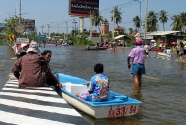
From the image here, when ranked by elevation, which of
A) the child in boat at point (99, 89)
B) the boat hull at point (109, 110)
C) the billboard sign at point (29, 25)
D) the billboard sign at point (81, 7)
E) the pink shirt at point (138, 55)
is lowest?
the boat hull at point (109, 110)

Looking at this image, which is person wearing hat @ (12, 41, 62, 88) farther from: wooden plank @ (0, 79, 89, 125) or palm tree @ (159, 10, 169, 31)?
palm tree @ (159, 10, 169, 31)

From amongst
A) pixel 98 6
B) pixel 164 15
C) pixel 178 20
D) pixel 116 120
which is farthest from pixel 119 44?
pixel 116 120

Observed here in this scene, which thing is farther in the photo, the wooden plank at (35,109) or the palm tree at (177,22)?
the palm tree at (177,22)

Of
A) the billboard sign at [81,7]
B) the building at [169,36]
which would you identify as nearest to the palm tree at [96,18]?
the billboard sign at [81,7]

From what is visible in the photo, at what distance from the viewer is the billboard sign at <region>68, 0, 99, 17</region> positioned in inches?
4400

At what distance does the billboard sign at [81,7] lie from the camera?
367 ft

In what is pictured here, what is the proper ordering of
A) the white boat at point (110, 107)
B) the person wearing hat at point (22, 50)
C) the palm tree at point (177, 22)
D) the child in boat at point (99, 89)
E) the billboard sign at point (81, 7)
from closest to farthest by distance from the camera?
the white boat at point (110, 107)
the child in boat at point (99, 89)
the person wearing hat at point (22, 50)
the palm tree at point (177, 22)
the billboard sign at point (81, 7)

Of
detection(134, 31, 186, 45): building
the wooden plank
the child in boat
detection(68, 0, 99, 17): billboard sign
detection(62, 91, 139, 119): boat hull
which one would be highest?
detection(68, 0, 99, 17): billboard sign

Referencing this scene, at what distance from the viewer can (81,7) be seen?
371 ft

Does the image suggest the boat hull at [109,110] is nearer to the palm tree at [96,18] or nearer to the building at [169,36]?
the building at [169,36]

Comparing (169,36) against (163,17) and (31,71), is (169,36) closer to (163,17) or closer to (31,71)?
(163,17)

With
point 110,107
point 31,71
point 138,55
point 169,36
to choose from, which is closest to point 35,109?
point 110,107

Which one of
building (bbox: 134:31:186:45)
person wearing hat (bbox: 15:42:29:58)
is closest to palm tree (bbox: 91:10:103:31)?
building (bbox: 134:31:186:45)

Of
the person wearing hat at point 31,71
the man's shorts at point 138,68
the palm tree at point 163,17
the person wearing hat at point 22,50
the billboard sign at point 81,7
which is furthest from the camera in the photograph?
the billboard sign at point 81,7
